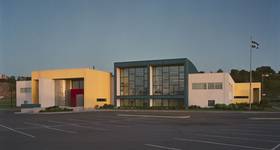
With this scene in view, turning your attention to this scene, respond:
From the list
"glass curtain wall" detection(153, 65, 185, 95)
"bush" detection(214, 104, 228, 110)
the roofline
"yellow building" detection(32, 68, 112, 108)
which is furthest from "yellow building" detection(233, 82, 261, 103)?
"yellow building" detection(32, 68, 112, 108)

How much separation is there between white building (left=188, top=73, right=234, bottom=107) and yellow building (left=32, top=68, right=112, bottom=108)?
18146 mm

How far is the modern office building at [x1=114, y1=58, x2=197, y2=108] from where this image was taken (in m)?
53.6

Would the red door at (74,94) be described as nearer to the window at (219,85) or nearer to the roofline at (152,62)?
the roofline at (152,62)

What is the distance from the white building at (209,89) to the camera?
5038 centimetres

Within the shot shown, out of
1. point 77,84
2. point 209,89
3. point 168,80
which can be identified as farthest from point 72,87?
point 209,89

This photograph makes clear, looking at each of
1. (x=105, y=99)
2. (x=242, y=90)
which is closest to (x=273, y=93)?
(x=242, y=90)

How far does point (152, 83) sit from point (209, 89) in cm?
1087

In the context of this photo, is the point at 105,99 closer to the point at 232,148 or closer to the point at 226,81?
the point at 226,81

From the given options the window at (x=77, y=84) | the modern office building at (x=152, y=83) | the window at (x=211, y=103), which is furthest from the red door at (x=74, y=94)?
the window at (x=211, y=103)

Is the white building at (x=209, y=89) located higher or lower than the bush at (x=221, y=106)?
higher

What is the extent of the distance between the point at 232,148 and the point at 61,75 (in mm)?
50601

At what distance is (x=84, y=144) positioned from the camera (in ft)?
40.1

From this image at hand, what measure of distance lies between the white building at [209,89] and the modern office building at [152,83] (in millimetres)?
1320

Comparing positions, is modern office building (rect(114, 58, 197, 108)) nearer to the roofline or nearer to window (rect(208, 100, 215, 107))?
the roofline
